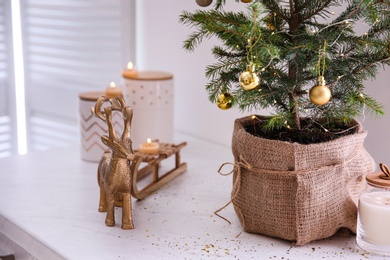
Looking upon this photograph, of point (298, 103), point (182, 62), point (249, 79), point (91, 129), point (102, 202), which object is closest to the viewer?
point (249, 79)

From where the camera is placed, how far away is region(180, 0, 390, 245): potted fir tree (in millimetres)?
929

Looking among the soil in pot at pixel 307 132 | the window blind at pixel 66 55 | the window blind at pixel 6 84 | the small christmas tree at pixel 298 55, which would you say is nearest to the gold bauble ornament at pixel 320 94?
the small christmas tree at pixel 298 55

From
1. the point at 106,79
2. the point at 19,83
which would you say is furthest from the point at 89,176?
the point at 19,83

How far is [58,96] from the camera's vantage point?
2.10m

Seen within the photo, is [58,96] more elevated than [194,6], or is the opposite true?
[194,6]

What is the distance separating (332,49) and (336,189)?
21 centimetres

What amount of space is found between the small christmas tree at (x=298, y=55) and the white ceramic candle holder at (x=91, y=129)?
412 millimetres

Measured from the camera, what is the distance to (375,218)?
93 centimetres

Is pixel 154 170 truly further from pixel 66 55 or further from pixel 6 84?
pixel 6 84

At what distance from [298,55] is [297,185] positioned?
188mm

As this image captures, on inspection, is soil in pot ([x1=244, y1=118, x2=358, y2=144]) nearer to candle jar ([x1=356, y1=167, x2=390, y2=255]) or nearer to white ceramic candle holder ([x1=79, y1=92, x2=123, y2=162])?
candle jar ([x1=356, y1=167, x2=390, y2=255])

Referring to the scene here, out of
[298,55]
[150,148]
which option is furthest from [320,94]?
[150,148]

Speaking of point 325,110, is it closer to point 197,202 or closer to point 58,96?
point 197,202

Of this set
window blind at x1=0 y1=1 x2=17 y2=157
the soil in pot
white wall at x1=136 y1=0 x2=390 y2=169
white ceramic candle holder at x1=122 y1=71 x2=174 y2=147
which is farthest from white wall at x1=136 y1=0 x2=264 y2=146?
window blind at x1=0 y1=1 x2=17 y2=157
